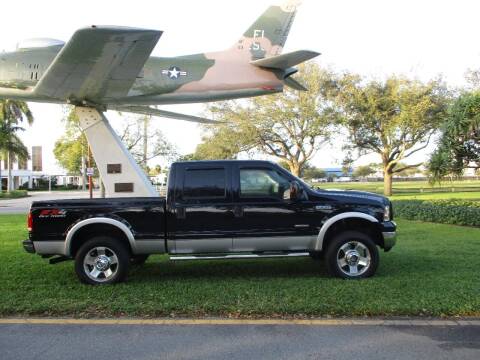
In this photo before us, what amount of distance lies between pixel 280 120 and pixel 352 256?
2809cm

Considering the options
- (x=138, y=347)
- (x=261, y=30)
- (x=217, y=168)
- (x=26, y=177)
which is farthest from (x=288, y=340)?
(x=26, y=177)

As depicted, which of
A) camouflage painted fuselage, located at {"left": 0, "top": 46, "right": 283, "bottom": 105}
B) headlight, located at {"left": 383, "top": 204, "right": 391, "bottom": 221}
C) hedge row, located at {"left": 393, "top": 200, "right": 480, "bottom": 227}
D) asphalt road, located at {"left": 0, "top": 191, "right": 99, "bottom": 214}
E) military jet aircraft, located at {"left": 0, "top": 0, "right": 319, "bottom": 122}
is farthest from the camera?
asphalt road, located at {"left": 0, "top": 191, "right": 99, "bottom": 214}

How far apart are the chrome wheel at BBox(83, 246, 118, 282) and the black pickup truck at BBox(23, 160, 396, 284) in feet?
0.05

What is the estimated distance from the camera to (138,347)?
443 cm

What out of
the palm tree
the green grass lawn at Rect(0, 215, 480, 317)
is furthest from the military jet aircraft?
the palm tree

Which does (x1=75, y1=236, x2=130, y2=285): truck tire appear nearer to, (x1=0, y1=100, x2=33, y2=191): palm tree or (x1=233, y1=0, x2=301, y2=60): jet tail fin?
(x1=233, y1=0, x2=301, y2=60): jet tail fin

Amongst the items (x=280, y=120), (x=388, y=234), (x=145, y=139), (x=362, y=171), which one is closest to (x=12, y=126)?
(x=145, y=139)

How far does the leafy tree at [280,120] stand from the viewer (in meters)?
33.9

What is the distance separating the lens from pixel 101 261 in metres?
6.74

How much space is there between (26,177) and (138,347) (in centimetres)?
7625

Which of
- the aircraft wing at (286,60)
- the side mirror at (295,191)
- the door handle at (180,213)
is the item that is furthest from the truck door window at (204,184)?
the aircraft wing at (286,60)

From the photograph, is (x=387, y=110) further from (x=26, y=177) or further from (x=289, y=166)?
(x=26, y=177)

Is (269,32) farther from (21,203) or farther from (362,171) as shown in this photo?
A: (362,171)

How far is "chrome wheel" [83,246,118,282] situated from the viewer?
6.70 metres
